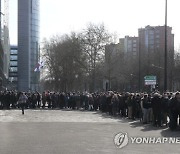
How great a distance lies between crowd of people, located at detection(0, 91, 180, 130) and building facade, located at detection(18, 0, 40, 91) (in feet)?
258

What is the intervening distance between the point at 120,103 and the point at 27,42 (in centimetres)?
9609

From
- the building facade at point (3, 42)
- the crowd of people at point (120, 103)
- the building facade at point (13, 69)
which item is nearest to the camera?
the crowd of people at point (120, 103)

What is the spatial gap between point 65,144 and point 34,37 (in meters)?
113

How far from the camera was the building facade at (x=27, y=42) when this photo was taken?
398 feet

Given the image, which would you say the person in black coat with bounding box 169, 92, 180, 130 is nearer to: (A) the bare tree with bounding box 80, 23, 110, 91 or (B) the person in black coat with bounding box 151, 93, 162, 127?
(B) the person in black coat with bounding box 151, 93, 162, 127

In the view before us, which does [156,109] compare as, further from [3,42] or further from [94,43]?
[3,42]

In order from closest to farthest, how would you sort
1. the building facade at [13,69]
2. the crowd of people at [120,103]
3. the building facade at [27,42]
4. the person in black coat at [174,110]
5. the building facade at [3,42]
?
1. the person in black coat at [174,110]
2. the crowd of people at [120,103]
3. the building facade at [3,42]
4. the building facade at [27,42]
5. the building facade at [13,69]

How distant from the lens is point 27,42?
123 meters

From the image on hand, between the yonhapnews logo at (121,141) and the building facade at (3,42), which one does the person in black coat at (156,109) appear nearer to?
the yonhapnews logo at (121,141)

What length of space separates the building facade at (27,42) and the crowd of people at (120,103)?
78695 mm

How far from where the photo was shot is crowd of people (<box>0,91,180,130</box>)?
20.9 m

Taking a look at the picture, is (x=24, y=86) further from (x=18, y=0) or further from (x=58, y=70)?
(x=58, y=70)

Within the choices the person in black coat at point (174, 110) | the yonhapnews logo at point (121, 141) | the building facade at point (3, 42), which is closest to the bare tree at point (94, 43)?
the building facade at point (3, 42)

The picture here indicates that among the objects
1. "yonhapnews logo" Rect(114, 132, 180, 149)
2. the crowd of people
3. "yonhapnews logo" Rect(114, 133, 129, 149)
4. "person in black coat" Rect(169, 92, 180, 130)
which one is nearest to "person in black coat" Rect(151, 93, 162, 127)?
the crowd of people
